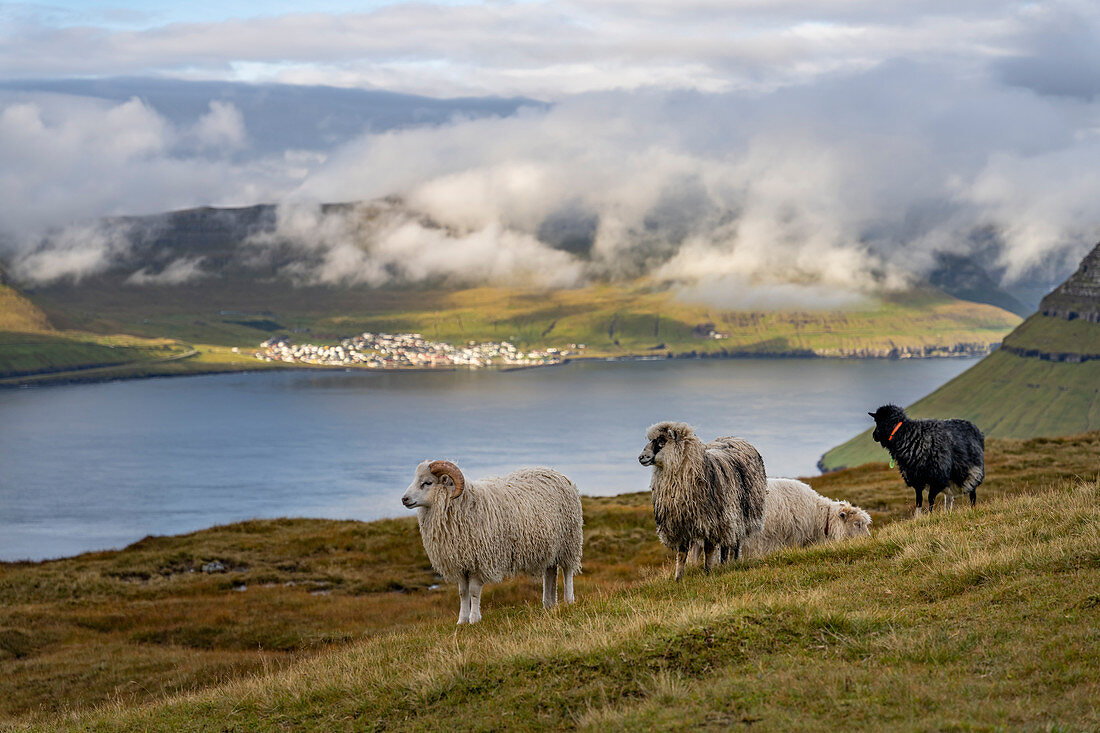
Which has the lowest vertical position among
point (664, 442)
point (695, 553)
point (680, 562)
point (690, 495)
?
point (695, 553)

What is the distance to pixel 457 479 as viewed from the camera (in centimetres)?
1424

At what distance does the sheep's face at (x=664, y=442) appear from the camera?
47.0 ft

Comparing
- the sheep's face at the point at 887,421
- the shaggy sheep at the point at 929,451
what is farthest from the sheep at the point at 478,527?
the shaggy sheep at the point at 929,451

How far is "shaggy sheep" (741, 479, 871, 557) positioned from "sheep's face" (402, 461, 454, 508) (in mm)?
7222

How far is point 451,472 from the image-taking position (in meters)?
14.3

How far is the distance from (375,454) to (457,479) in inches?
5909

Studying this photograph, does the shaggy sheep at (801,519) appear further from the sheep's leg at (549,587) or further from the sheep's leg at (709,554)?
the sheep's leg at (549,587)

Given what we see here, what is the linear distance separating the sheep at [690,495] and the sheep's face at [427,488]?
10.8 feet

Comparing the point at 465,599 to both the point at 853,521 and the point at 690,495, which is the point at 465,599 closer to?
the point at 690,495

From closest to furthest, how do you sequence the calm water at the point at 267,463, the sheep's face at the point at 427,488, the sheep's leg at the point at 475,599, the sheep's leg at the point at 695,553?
the sheep's leg at the point at 475,599, the sheep's face at the point at 427,488, the sheep's leg at the point at 695,553, the calm water at the point at 267,463

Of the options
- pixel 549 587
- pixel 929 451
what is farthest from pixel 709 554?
pixel 929 451

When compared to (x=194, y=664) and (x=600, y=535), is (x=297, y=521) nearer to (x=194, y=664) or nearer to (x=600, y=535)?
(x=600, y=535)

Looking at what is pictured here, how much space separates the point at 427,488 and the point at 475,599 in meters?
2.01

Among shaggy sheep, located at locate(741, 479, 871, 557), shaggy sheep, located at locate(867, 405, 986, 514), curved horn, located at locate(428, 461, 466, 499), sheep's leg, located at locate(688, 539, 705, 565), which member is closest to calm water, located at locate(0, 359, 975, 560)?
curved horn, located at locate(428, 461, 466, 499)
